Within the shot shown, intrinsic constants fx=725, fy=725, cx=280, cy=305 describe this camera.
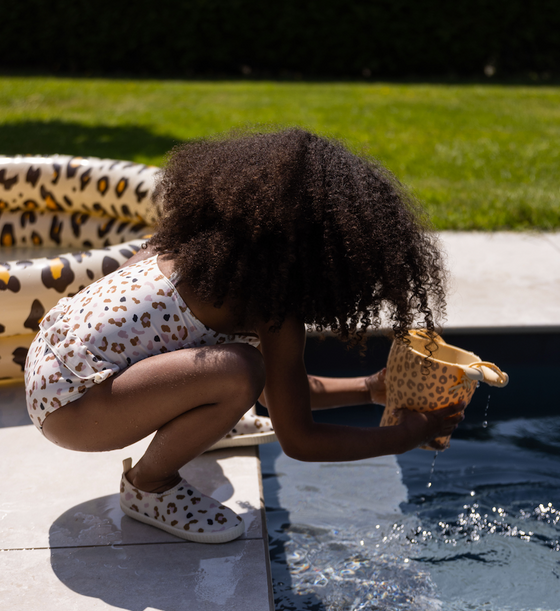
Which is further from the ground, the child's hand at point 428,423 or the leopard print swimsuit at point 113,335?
the leopard print swimsuit at point 113,335

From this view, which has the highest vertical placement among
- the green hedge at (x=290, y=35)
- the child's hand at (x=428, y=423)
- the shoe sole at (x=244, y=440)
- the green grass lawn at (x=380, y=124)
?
the green hedge at (x=290, y=35)

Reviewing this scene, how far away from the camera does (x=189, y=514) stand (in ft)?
6.09

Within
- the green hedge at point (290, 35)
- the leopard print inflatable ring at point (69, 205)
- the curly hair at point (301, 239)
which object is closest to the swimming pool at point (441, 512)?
the curly hair at point (301, 239)

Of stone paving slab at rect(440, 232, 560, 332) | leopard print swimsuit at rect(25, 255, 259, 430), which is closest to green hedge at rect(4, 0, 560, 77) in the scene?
stone paving slab at rect(440, 232, 560, 332)

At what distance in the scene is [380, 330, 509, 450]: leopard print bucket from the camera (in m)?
1.89

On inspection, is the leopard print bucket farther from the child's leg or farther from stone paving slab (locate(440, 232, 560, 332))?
stone paving slab (locate(440, 232, 560, 332))

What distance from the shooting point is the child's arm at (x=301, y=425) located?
1.72 m

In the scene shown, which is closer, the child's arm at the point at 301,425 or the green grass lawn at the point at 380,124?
the child's arm at the point at 301,425

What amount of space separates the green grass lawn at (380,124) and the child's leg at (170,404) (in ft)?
7.75

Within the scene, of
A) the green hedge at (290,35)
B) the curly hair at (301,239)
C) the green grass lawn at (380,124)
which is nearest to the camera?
the curly hair at (301,239)

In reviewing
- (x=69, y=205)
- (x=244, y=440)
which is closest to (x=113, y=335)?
(x=244, y=440)

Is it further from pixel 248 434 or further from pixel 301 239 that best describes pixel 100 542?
pixel 301 239

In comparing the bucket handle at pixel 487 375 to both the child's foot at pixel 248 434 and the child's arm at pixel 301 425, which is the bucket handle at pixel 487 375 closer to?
the child's arm at pixel 301 425

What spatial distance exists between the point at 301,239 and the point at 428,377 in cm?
54
